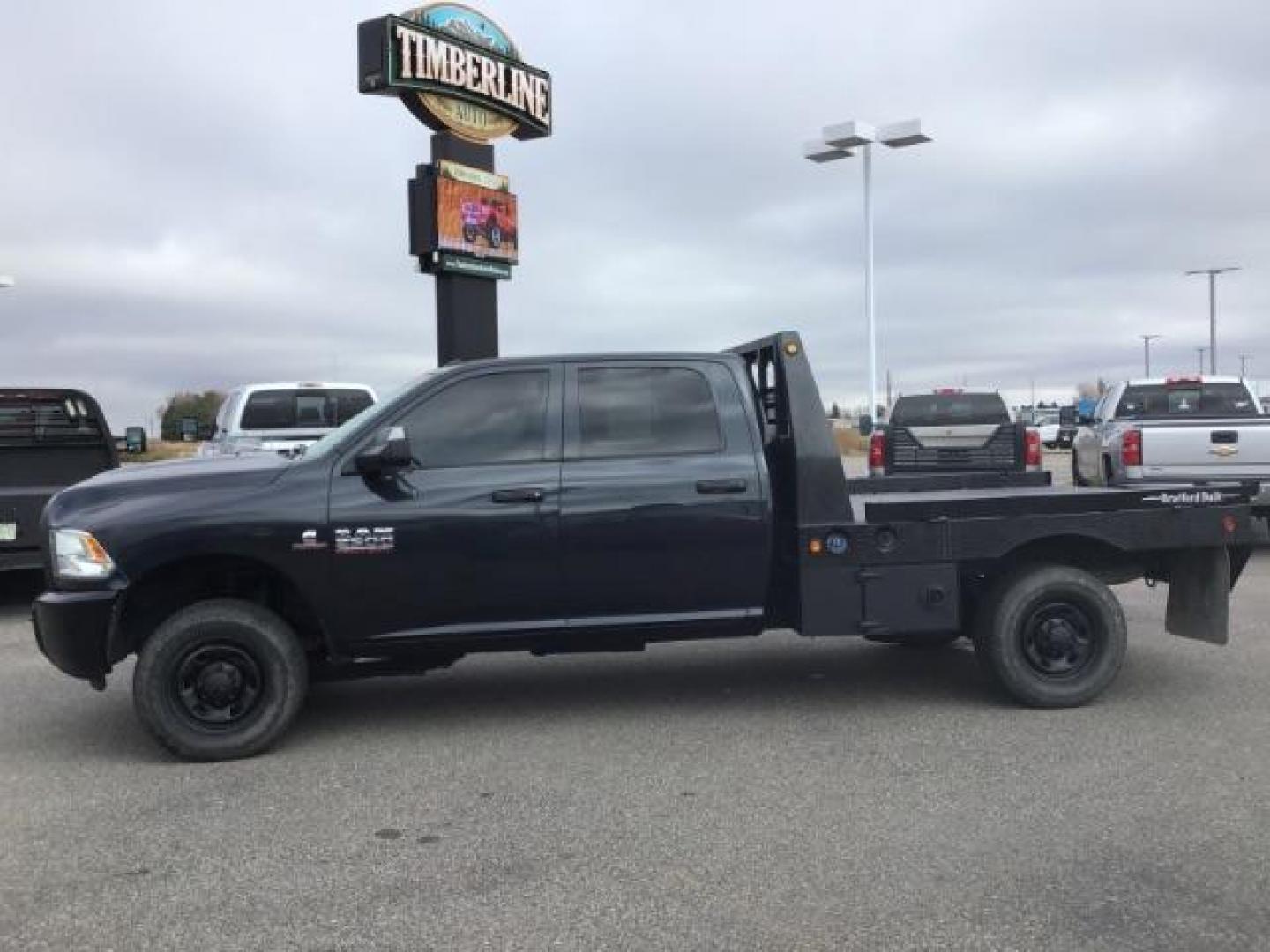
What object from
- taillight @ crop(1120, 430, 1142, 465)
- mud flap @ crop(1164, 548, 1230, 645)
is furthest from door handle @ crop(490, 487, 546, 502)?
taillight @ crop(1120, 430, 1142, 465)

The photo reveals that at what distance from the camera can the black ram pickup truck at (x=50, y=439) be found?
10.2 m

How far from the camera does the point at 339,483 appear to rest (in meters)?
5.63

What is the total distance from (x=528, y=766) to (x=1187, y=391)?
1125 cm

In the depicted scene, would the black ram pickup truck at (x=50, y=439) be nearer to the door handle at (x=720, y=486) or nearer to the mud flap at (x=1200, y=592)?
the door handle at (x=720, y=486)

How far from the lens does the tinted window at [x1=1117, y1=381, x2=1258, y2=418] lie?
1368 cm

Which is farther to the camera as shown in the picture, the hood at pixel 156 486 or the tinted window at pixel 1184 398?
the tinted window at pixel 1184 398

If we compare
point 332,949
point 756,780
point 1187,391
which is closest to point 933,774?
point 756,780

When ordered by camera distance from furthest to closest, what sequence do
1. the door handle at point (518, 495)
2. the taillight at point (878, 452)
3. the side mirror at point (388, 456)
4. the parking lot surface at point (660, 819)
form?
the taillight at point (878, 452) < the door handle at point (518, 495) < the side mirror at point (388, 456) < the parking lot surface at point (660, 819)

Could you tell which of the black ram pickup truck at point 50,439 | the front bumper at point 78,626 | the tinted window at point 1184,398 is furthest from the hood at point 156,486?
the tinted window at point 1184,398

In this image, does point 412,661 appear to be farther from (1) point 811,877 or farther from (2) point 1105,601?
(2) point 1105,601

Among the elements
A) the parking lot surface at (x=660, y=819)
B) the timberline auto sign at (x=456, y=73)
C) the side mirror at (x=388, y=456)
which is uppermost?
the timberline auto sign at (x=456, y=73)

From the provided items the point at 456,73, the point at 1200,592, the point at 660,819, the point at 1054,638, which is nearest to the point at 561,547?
the point at 660,819

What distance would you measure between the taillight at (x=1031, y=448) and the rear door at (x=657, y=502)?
6.62 m

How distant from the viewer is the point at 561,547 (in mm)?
5766
